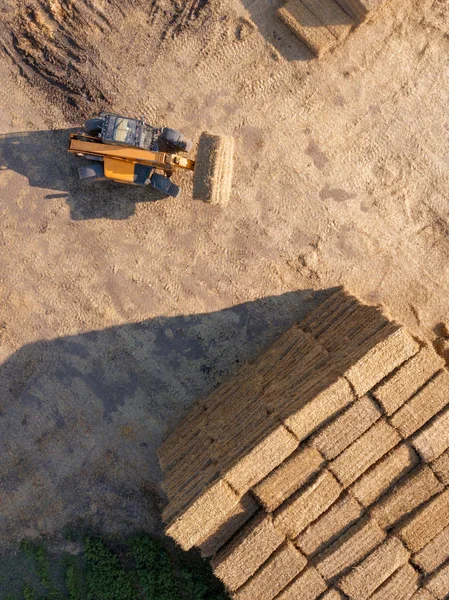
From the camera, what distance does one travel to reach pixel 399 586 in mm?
10000

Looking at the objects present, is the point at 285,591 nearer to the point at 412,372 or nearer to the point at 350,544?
the point at 350,544

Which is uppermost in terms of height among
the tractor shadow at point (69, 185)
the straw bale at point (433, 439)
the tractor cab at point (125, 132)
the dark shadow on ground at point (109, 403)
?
the tractor cab at point (125, 132)

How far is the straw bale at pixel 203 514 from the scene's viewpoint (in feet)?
32.2

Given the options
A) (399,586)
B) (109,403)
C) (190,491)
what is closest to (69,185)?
(109,403)

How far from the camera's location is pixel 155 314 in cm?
1212

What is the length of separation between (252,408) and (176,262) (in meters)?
4.13

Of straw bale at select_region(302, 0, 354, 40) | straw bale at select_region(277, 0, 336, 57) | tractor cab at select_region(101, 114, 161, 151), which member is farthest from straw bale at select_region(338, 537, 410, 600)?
straw bale at select_region(302, 0, 354, 40)

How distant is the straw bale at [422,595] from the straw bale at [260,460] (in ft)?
13.5

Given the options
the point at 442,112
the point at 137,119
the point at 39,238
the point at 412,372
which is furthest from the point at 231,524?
the point at 442,112

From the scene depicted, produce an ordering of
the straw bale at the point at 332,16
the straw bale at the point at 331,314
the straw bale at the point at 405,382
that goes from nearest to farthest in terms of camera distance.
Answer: the straw bale at the point at 405,382
the straw bale at the point at 331,314
the straw bale at the point at 332,16

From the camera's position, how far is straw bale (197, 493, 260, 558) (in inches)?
400

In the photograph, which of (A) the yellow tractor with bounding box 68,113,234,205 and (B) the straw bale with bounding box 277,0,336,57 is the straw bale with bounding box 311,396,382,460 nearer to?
(A) the yellow tractor with bounding box 68,113,234,205

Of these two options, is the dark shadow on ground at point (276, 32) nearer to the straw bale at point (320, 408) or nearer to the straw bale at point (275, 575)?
the straw bale at point (320, 408)

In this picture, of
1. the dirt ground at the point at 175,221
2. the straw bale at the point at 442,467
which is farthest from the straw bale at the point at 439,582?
the dirt ground at the point at 175,221
